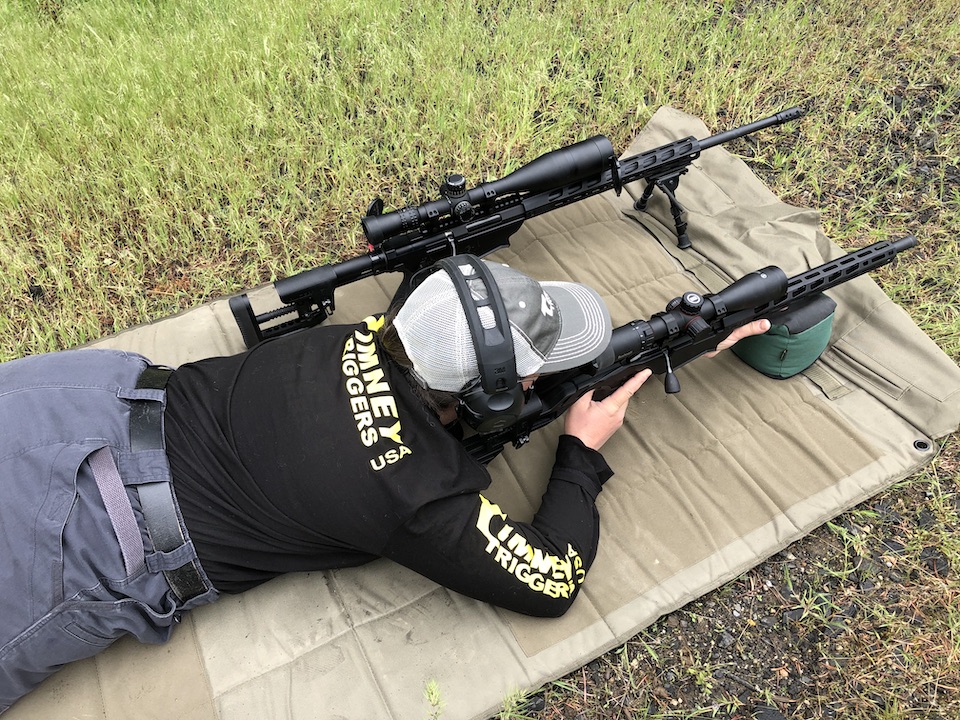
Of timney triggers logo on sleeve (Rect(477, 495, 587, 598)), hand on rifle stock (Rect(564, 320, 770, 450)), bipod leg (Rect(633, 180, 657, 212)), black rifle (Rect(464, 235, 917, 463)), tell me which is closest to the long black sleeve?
timney triggers logo on sleeve (Rect(477, 495, 587, 598))

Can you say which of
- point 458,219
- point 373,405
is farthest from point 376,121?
point 373,405

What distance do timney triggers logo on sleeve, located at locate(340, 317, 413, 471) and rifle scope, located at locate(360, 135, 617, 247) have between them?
120 centimetres

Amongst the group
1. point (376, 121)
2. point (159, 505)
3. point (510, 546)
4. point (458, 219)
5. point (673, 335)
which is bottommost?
point (510, 546)

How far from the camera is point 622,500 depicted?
287 centimetres

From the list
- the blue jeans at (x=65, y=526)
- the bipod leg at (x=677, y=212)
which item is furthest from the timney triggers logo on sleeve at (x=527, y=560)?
the bipod leg at (x=677, y=212)

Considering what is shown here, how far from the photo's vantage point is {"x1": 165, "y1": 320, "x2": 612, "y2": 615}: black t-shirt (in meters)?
1.97

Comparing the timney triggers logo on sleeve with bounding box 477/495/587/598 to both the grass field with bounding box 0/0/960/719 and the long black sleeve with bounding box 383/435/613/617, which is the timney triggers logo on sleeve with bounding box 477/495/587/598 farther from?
the grass field with bounding box 0/0/960/719

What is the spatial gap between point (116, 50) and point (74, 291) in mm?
1965

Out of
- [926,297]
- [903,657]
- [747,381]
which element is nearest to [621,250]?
[747,381]

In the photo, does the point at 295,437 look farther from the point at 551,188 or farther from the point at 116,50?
the point at 116,50

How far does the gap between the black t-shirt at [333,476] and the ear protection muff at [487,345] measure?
0.70 ft

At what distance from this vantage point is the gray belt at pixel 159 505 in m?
2.06

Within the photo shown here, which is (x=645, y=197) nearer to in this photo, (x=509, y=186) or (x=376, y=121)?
(x=509, y=186)

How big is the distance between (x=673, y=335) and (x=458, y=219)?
1.26 m
